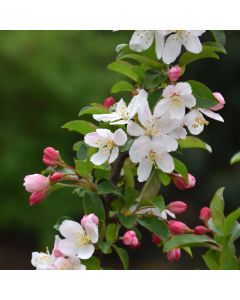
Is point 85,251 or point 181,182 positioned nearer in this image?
point 85,251

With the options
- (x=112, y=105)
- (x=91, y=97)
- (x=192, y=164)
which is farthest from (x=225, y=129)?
(x=112, y=105)

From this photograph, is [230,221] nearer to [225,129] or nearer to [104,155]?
[104,155]

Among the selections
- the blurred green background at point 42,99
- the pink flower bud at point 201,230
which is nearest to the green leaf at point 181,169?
the pink flower bud at point 201,230

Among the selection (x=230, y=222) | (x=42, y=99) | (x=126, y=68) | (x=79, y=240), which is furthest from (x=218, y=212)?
(x=42, y=99)

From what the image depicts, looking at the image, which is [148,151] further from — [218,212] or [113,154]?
[218,212]

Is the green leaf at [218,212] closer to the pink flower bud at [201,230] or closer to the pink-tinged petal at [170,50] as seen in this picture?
the pink flower bud at [201,230]

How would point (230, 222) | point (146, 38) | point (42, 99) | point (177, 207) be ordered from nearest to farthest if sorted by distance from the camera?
point (230, 222), point (146, 38), point (177, 207), point (42, 99)
